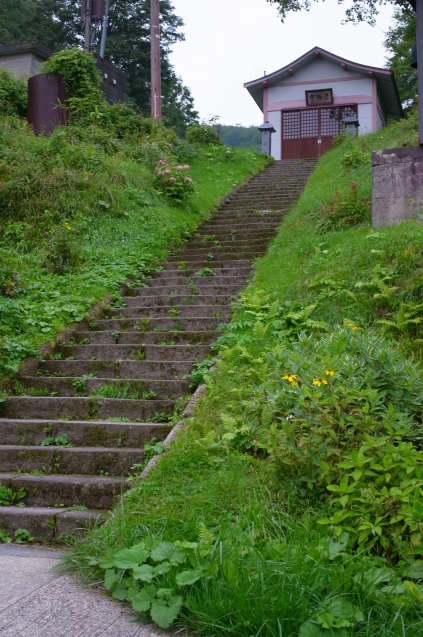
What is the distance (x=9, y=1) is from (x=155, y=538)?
142ft

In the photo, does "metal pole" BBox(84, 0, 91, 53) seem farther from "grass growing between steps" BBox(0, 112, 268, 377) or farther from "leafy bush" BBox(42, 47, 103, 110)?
"grass growing between steps" BBox(0, 112, 268, 377)

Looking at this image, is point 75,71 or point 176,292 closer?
point 176,292

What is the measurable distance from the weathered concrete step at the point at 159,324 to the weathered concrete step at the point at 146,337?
0.26ft

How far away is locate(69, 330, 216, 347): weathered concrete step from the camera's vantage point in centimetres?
759

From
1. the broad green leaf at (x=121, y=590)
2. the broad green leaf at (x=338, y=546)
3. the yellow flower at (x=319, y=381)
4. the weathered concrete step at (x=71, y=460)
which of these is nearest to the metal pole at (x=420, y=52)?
the yellow flower at (x=319, y=381)

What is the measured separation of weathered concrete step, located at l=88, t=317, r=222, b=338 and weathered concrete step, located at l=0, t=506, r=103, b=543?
11.2 feet

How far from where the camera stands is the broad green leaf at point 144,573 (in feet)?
10.8

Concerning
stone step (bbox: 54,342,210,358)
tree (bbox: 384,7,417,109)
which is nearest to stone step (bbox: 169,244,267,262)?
stone step (bbox: 54,342,210,358)

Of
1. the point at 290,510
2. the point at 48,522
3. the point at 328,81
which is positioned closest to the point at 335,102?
the point at 328,81

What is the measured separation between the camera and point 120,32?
3919 centimetres

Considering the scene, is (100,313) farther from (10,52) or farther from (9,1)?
(9,1)

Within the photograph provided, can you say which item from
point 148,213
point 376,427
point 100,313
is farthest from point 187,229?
point 376,427

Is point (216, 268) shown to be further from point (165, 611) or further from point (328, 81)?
point (328, 81)

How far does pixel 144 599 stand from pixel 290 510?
103 cm
